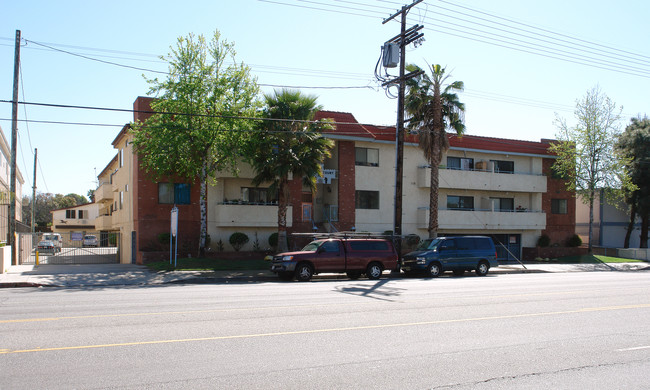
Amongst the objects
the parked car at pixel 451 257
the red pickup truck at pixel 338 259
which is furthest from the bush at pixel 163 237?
the parked car at pixel 451 257

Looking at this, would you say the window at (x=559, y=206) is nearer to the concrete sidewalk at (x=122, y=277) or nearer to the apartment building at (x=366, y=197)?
the apartment building at (x=366, y=197)

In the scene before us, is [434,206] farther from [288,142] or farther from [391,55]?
[391,55]

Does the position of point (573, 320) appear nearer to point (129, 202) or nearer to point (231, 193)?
point (231, 193)

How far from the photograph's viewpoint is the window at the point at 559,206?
4017 centimetres

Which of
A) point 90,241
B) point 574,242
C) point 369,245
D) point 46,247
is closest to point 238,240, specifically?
point 369,245

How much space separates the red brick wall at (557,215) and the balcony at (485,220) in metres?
1.89

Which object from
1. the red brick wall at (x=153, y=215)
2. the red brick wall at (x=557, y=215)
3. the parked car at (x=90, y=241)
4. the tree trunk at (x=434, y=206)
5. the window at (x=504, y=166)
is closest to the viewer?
the red brick wall at (x=153, y=215)

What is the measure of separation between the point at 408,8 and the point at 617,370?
19.9 meters

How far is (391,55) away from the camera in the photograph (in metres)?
23.2

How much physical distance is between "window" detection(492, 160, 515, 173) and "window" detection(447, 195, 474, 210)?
301 cm

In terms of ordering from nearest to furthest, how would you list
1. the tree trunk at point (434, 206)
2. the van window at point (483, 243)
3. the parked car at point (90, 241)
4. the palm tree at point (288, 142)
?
the van window at point (483, 243)
the palm tree at point (288, 142)
the tree trunk at point (434, 206)
the parked car at point (90, 241)

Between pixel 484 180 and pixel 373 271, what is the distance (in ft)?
57.1

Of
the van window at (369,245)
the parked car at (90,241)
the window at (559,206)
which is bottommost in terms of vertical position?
the parked car at (90,241)

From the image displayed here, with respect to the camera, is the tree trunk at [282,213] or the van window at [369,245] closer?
the van window at [369,245]
